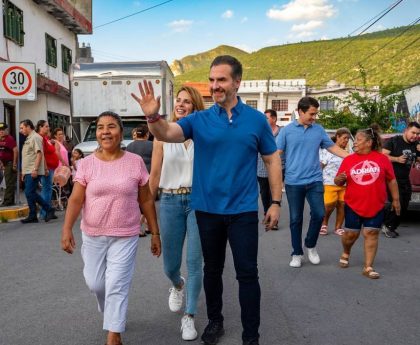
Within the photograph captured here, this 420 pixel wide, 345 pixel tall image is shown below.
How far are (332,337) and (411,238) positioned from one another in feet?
15.3

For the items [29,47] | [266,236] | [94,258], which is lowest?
[266,236]

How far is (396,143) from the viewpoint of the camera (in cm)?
804

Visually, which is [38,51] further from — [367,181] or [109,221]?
[109,221]

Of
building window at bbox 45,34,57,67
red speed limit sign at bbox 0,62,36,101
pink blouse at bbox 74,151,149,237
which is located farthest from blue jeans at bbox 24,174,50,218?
building window at bbox 45,34,57,67

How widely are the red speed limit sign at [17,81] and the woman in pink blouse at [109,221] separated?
25.4 ft

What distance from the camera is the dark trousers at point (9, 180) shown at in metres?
11.0

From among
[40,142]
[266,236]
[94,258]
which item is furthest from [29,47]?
[94,258]

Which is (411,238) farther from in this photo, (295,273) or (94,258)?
(94,258)

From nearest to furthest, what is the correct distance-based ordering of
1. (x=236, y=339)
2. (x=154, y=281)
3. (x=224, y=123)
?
(x=224, y=123) < (x=236, y=339) < (x=154, y=281)

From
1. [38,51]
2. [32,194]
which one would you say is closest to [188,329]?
[32,194]

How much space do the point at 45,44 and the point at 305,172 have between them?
18.2 m

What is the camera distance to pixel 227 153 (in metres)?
3.53

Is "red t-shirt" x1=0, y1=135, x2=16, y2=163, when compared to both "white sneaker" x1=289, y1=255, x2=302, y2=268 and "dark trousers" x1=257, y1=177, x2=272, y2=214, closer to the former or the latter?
"dark trousers" x1=257, y1=177, x2=272, y2=214

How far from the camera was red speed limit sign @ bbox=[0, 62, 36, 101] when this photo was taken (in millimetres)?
10781
